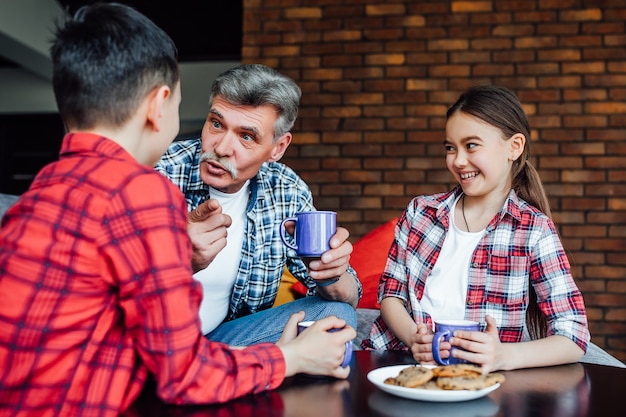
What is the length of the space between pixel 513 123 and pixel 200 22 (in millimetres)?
4826

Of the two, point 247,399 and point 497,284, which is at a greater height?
point 497,284

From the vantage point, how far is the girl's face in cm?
170

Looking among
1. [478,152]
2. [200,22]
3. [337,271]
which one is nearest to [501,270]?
[478,152]

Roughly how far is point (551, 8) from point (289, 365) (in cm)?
345

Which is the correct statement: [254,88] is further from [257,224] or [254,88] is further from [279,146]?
[257,224]

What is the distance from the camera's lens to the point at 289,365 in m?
1.01

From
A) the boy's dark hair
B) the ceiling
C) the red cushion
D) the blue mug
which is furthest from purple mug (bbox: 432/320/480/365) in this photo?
the ceiling

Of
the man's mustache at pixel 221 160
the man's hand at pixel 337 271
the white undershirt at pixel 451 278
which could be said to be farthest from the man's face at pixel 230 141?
the white undershirt at pixel 451 278

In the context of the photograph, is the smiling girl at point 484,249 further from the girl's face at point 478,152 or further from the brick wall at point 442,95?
the brick wall at point 442,95

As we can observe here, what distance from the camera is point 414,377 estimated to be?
38.1 inches

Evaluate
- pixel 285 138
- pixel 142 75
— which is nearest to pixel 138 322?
pixel 142 75

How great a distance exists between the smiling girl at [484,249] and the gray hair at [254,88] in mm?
492

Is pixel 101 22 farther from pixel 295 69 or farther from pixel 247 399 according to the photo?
pixel 295 69

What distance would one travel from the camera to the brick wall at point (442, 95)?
365 cm
